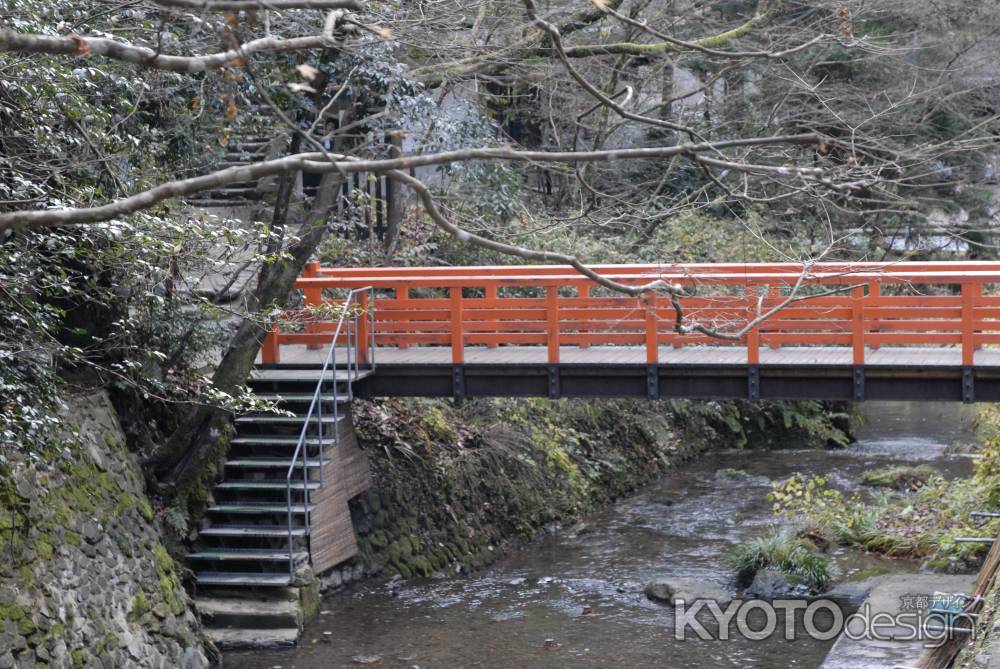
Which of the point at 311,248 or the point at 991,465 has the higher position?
the point at 311,248

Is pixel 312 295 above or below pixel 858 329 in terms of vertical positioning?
above

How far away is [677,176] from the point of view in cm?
2416

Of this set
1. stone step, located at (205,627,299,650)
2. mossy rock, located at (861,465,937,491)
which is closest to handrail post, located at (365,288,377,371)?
stone step, located at (205,627,299,650)

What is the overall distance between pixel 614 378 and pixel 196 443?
4832mm

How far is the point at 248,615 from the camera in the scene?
465 inches

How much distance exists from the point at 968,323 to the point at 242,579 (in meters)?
8.23

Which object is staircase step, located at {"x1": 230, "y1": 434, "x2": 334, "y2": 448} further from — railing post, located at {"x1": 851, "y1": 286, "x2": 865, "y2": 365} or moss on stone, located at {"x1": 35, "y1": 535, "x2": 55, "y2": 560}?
railing post, located at {"x1": 851, "y1": 286, "x2": 865, "y2": 365}

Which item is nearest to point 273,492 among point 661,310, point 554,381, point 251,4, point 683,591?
point 554,381

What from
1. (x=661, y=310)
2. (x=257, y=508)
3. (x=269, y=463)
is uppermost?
(x=661, y=310)

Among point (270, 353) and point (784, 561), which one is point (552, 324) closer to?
point (270, 353)

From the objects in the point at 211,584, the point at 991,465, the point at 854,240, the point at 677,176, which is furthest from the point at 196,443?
the point at 854,240

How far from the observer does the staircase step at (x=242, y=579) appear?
12039 millimetres

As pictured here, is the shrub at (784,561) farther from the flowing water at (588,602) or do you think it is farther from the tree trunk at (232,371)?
the tree trunk at (232,371)

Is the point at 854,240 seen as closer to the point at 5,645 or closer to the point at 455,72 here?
the point at 455,72
